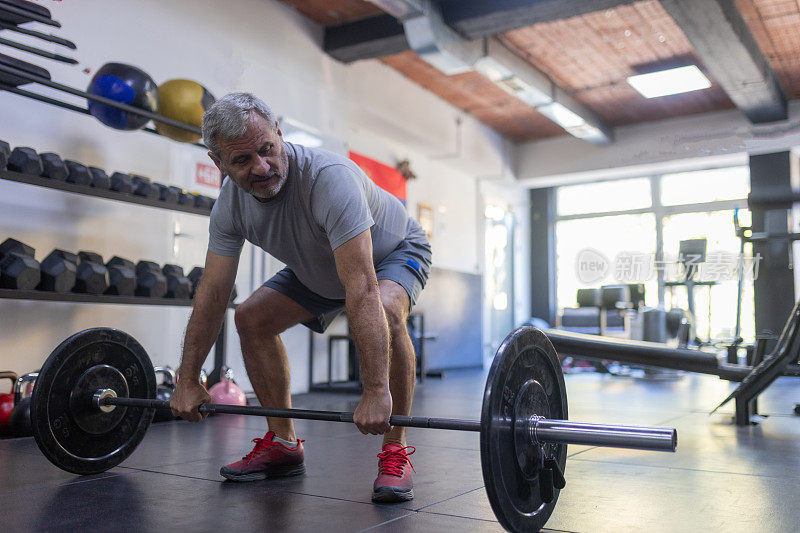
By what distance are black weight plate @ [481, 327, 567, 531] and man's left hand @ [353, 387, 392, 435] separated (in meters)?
0.22

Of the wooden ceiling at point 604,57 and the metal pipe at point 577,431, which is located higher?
the wooden ceiling at point 604,57

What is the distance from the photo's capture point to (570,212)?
30.7 feet

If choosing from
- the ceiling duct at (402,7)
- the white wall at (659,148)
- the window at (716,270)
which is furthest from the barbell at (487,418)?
the window at (716,270)

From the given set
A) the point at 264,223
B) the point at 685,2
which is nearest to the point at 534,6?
the point at 685,2

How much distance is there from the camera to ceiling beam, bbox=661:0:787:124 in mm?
4621

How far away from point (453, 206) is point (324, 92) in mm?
2655

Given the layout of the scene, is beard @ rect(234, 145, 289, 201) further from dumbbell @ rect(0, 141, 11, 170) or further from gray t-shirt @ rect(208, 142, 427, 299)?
dumbbell @ rect(0, 141, 11, 170)

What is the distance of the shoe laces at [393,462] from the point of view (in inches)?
61.3

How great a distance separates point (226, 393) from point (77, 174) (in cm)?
115

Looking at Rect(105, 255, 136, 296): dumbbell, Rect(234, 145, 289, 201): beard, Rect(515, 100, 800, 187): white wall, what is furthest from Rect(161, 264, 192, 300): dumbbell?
Rect(515, 100, 800, 187): white wall

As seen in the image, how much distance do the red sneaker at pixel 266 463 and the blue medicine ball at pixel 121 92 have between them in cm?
184

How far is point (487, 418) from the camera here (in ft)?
3.76

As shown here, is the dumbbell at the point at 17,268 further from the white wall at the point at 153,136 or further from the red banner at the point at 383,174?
the red banner at the point at 383,174

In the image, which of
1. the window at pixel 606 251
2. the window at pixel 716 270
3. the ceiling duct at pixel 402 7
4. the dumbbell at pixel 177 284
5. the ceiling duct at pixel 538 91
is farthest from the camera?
the window at pixel 606 251
